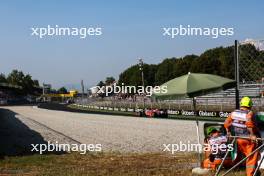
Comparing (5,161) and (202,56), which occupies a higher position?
(202,56)

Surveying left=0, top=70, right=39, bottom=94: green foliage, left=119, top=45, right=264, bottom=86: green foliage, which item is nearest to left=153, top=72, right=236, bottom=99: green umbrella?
left=119, top=45, right=264, bottom=86: green foliage

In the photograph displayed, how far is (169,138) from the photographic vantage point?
1750 centimetres

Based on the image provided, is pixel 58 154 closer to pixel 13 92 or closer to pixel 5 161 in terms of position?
pixel 5 161

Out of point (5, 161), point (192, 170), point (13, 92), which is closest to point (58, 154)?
point (5, 161)

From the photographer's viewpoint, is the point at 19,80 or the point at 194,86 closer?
the point at 194,86

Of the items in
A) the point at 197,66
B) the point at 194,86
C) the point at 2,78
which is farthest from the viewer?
the point at 2,78

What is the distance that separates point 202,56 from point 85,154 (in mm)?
68568

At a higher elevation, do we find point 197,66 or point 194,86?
point 197,66

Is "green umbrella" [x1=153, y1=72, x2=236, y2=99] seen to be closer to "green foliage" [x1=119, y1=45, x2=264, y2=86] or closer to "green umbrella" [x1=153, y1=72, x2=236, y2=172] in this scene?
"green umbrella" [x1=153, y1=72, x2=236, y2=172]

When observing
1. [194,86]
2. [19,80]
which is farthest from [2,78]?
[194,86]

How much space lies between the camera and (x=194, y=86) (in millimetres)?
9305

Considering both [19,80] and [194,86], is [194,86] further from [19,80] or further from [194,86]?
[19,80]

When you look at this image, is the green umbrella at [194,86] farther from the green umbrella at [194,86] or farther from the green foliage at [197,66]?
the green foliage at [197,66]

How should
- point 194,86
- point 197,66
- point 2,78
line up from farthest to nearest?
point 2,78
point 197,66
point 194,86
